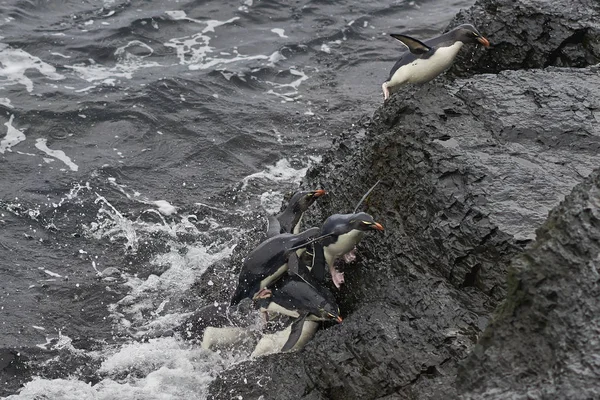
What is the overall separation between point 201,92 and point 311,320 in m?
6.92

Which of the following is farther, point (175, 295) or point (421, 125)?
point (175, 295)

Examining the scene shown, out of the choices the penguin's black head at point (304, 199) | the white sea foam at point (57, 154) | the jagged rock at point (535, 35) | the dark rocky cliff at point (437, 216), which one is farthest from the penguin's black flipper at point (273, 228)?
the white sea foam at point (57, 154)

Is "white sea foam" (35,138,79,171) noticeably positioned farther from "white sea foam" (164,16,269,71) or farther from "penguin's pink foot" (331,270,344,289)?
"penguin's pink foot" (331,270,344,289)

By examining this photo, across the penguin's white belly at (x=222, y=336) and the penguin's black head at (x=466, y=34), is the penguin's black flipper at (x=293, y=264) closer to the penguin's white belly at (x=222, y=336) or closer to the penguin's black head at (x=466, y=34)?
the penguin's white belly at (x=222, y=336)

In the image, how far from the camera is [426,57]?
23.7ft

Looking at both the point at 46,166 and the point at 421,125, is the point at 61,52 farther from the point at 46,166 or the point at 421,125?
the point at 421,125

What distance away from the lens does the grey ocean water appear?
23.5ft

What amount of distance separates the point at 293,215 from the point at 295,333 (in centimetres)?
138

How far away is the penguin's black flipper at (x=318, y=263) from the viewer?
627 centimetres

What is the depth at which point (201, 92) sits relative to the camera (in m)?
12.3

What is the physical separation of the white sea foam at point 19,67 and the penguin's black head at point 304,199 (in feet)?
21.8

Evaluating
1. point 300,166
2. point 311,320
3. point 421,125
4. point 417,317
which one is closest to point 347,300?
point 311,320

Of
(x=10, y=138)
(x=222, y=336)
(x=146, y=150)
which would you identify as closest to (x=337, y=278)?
(x=222, y=336)

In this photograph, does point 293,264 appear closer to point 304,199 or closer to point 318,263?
point 318,263
